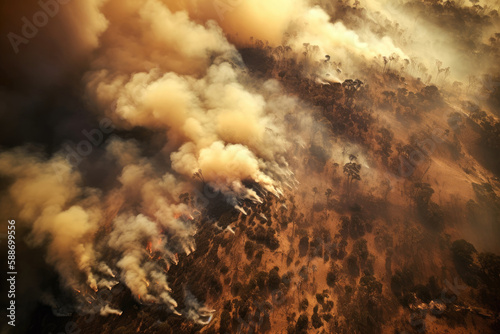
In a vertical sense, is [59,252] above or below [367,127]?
below

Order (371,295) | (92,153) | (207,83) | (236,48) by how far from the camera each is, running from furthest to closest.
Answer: (236,48), (207,83), (92,153), (371,295)

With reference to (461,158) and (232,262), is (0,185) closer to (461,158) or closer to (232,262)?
(232,262)

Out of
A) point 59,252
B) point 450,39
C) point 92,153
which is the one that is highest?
point 450,39

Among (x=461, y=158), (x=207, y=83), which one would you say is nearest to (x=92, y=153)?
(x=207, y=83)

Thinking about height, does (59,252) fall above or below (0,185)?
below

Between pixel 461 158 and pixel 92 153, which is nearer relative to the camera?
pixel 461 158

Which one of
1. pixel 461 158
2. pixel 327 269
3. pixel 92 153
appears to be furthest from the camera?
pixel 92 153

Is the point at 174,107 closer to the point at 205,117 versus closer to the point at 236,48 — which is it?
the point at 205,117

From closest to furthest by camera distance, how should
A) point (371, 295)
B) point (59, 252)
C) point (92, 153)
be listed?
point (371, 295) → point (59, 252) → point (92, 153)


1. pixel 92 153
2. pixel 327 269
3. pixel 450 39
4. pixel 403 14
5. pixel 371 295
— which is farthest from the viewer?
pixel 403 14

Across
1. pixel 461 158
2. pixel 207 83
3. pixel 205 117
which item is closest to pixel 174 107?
pixel 205 117
